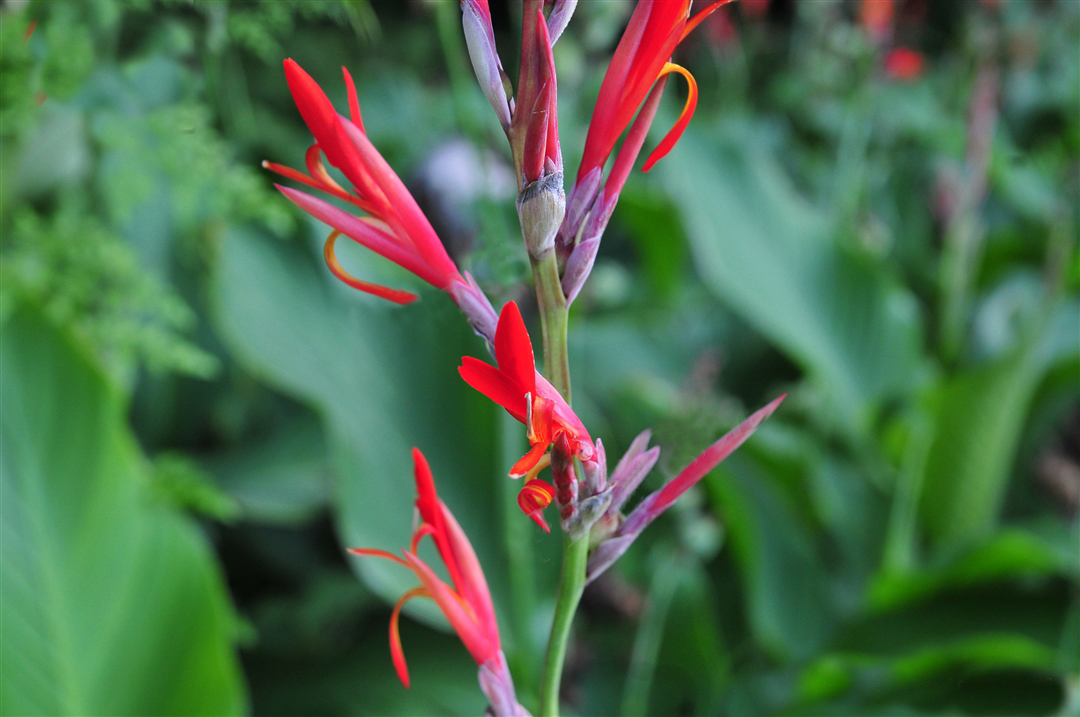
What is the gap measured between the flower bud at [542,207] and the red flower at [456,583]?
2.4 inches

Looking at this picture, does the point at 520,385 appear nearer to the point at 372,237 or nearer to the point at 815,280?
the point at 372,237

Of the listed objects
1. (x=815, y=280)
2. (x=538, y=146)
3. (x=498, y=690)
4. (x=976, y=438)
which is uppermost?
(x=538, y=146)

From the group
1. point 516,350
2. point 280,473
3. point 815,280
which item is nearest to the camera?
point 516,350

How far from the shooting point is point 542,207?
172mm

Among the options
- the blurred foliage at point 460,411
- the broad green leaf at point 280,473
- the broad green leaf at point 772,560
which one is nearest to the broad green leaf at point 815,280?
the blurred foliage at point 460,411

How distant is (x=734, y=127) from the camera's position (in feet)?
5.25

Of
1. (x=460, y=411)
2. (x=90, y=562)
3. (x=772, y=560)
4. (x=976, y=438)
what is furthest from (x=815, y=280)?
(x=90, y=562)

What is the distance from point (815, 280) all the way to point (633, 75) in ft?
2.94

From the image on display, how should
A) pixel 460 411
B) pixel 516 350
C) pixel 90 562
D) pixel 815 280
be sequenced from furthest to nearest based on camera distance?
1. pixel 815 280
2. pixel 460 411
3. pixel 90 562
4. pixel 516 350

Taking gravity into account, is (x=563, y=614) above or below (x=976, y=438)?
above

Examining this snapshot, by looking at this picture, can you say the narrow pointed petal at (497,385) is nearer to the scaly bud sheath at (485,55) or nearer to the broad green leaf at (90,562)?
the scaly bud sheath at (485,55)

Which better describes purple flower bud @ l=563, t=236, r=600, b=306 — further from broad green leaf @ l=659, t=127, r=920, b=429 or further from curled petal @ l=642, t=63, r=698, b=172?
broad green leaf @ l=659, t=127, r=920, b=429

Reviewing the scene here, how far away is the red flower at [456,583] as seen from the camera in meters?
0.20

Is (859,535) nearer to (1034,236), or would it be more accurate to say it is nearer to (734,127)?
(1034,236)
